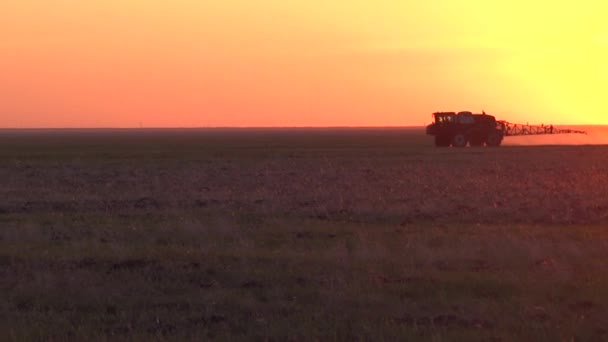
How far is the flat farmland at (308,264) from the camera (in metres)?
9.47

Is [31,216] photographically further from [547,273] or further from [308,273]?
[547,273]

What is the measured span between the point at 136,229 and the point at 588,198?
39.0 ft

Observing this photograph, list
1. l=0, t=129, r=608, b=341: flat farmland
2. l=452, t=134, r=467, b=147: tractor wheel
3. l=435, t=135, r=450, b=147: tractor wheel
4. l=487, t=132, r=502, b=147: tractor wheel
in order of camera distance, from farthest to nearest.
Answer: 1. l=487, t=132, r=502, b=147: tractor wheel
2. l=435, t=135, r=450, b=147: tractor wheel
3. l=452, t=134, r=467, b=147: tractor wheel
4. l=0, t=129, r=608, b=341: flat farmland

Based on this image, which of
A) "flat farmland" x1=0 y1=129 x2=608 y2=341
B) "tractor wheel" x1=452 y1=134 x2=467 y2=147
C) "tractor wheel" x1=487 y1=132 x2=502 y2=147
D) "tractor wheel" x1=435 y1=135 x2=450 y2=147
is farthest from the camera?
"tractor wheel" x1=487 y1=132 x2=502 y2=147

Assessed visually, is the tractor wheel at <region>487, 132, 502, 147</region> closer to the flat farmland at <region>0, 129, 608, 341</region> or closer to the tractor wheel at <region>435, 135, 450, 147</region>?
the tractor wheel at <region>435, 135, 450, 147</region>

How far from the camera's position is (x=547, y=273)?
40.4ft

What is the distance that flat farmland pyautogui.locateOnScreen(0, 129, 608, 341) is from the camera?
947 centimetres

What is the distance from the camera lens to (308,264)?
13.0 m

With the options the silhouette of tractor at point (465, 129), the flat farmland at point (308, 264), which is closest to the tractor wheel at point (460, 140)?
the silhouette of tractor at point (465, 129)

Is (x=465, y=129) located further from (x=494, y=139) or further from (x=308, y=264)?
(x=308, y=264)

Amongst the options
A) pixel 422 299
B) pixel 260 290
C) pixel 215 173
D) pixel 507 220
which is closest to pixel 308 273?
pixel 260 290

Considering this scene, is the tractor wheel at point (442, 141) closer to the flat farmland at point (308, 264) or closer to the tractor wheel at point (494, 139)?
the tractor wheel at point (494, 139)

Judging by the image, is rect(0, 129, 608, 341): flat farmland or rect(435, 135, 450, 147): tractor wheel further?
rect(435, 135, 450, 147): tractor wheel

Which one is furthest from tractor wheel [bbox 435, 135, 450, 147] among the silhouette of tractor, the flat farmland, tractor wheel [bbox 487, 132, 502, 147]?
the flat farmland
